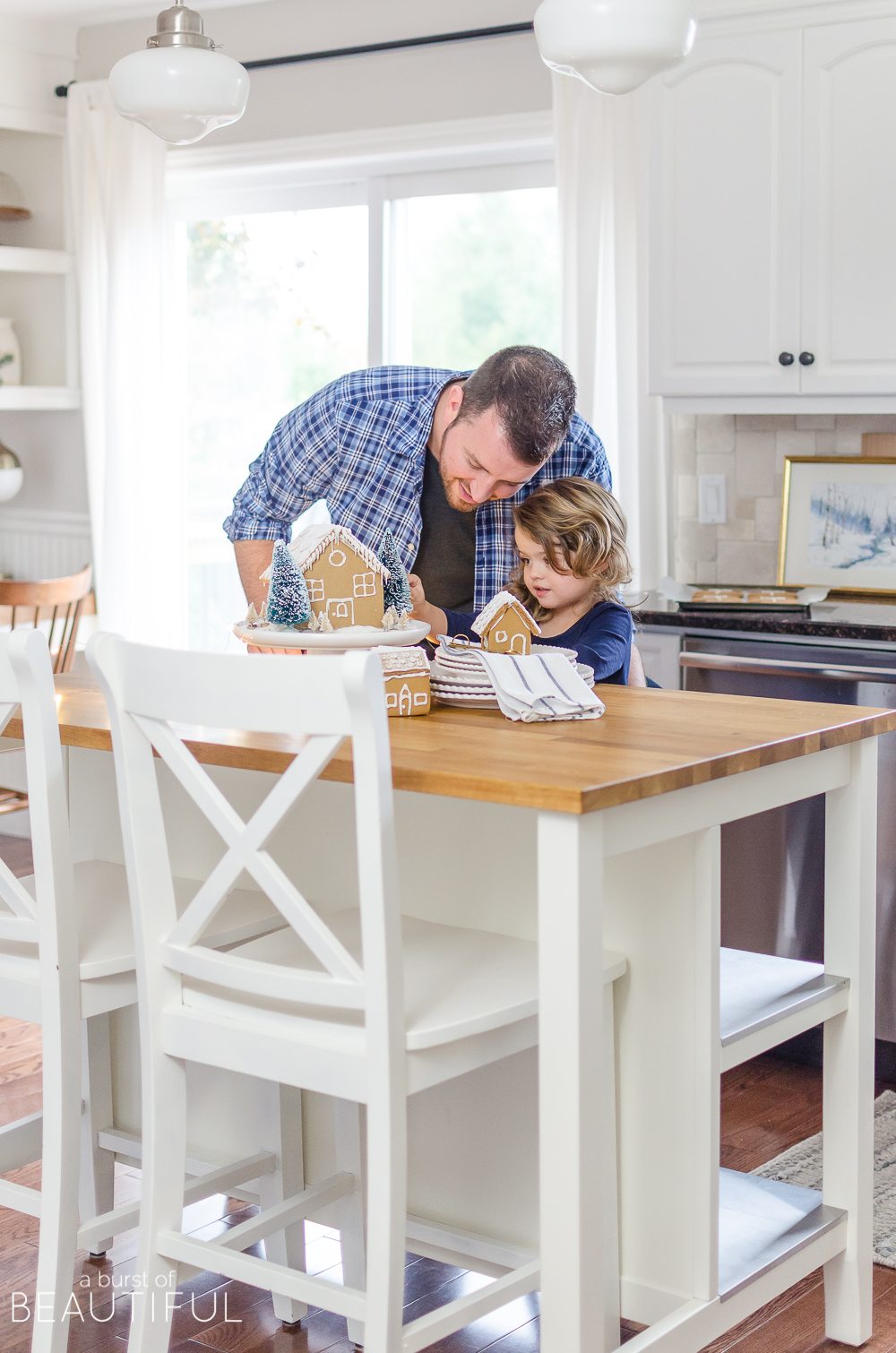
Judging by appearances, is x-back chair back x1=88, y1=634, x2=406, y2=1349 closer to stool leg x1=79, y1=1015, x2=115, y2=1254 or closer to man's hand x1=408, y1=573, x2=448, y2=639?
stool leg x1=79, y1=1015, x2=115, y2=1254

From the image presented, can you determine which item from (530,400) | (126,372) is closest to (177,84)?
(530,400)

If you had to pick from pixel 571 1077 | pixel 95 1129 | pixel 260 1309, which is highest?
pixel 571 1077

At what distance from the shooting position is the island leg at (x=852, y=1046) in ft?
6.49

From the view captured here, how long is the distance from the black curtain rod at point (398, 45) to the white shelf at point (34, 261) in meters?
0.96

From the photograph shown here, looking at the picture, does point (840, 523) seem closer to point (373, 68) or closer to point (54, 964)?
point (373, 68)

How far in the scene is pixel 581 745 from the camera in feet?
5.57

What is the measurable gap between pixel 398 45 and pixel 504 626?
9.23 ft

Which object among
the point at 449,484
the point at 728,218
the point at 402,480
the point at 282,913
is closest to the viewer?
the point at 282,913

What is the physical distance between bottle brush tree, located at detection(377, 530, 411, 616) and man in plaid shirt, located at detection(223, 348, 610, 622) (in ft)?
1.28

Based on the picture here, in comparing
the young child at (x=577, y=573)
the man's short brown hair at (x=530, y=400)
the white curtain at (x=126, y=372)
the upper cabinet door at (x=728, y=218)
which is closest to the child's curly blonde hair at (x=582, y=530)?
the young child at (x=577, y=573)

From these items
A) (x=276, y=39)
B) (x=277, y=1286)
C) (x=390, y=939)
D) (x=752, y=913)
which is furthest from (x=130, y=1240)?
(x=276, y=39)

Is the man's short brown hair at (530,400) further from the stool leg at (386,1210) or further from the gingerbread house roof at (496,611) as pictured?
the stool leg at (386,1210)

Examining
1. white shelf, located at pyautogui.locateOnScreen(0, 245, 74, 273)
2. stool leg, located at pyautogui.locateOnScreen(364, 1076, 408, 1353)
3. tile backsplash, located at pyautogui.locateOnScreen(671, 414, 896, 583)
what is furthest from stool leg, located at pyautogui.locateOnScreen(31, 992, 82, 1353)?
white shelf, located at pyautogui.locateOnScreen(0, 245, 74, 273)

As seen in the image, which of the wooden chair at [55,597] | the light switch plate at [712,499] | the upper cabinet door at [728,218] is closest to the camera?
the upper cabinet door at [728,218]
